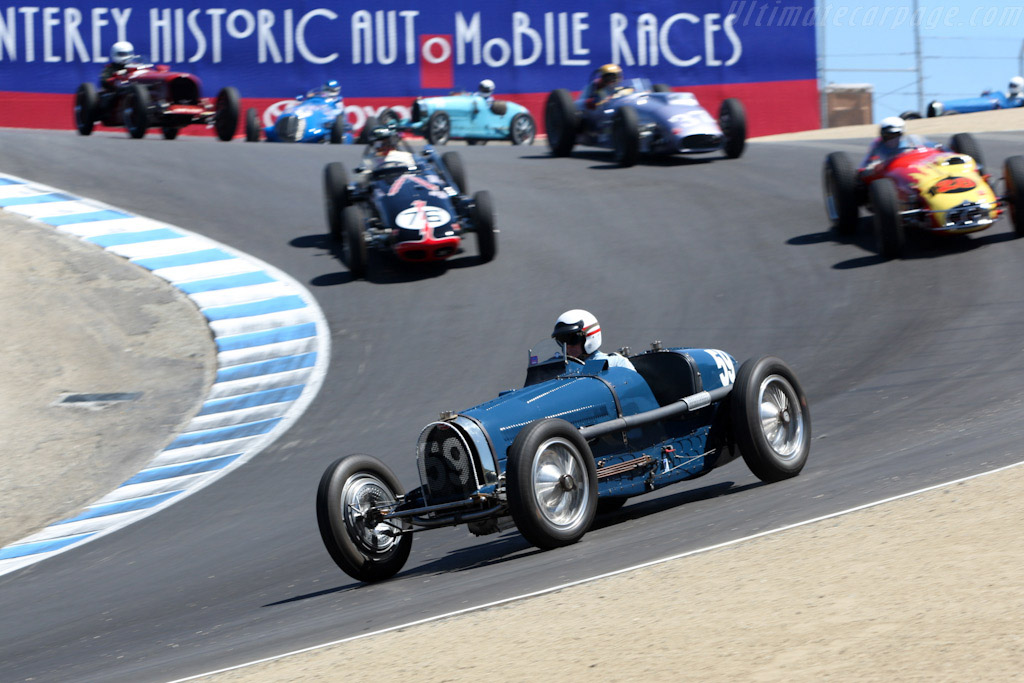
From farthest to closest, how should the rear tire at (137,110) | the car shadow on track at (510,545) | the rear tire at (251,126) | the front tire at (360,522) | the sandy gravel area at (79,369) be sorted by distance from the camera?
the rear tire at (251,126) → the rear tire at (137,110) → the sandy gravel area at (79,369) → the car shadow on track at (510,545) → the front tire at (360,522)

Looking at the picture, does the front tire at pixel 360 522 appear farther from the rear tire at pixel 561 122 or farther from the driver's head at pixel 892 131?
the rear tire at pixel 561 122

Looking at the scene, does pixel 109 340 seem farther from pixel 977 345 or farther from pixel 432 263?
pixel 977 345

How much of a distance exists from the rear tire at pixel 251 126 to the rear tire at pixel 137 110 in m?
2.13

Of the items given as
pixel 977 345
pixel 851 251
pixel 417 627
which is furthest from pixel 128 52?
pixel 417 627

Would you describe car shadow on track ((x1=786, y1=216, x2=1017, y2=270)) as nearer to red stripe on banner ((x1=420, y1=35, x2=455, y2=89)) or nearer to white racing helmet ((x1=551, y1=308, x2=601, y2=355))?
white racing helmet ((x1=551, y1=308, x2=601, y2=355))

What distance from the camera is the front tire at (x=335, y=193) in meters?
17.5

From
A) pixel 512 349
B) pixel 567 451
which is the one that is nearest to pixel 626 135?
pixel 512 349

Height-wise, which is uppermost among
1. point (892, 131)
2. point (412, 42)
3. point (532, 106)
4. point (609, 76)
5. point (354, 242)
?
point (412, 42)

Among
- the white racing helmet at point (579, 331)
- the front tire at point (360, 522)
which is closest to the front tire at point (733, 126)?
the white racing helmet at point (579, 331)

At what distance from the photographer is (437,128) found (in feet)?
87.7

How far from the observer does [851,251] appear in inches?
623

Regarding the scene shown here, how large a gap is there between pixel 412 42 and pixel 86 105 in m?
7.52

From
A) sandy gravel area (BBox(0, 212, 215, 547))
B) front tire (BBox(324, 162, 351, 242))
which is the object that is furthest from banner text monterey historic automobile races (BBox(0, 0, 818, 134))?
front tire (BBox(324, 162, 351, 242))

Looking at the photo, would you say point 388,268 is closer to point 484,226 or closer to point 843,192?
point 484,226
